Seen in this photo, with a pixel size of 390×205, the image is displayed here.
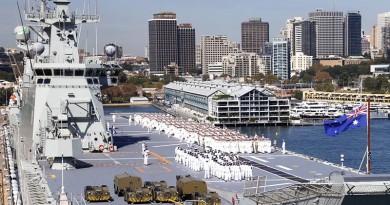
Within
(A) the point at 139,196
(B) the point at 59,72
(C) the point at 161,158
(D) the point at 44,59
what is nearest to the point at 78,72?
(B) the point at 59,72

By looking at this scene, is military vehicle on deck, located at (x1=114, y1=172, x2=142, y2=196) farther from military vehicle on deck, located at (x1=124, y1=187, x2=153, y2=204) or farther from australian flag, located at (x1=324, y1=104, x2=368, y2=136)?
australian flag, located at (x1=324, y1=104, x2=368, y2=136)

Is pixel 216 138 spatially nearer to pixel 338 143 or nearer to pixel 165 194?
pixel 165 194

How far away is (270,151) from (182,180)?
675 inches

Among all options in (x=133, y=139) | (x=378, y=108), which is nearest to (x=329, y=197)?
(x=133, y=139)

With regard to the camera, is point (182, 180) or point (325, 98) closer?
point (182, 180)

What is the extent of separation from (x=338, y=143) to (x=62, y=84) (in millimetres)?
41720

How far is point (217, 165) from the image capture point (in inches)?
1287

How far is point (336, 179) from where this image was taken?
20.3 metres

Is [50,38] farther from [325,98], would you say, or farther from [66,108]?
[325,98]

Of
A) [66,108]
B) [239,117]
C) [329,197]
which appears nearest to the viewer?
[329,197]

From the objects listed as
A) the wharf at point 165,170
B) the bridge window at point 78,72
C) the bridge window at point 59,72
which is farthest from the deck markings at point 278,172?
the bridge window at point 59,72

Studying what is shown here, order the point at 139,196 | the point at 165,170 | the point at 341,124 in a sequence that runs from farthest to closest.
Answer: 1. the point at 165,170
2. the point at 341,124
3. the point at 139,196

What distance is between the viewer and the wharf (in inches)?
1204

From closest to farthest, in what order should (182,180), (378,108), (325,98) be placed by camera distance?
(182,180) → (378,108) → (325,98)
